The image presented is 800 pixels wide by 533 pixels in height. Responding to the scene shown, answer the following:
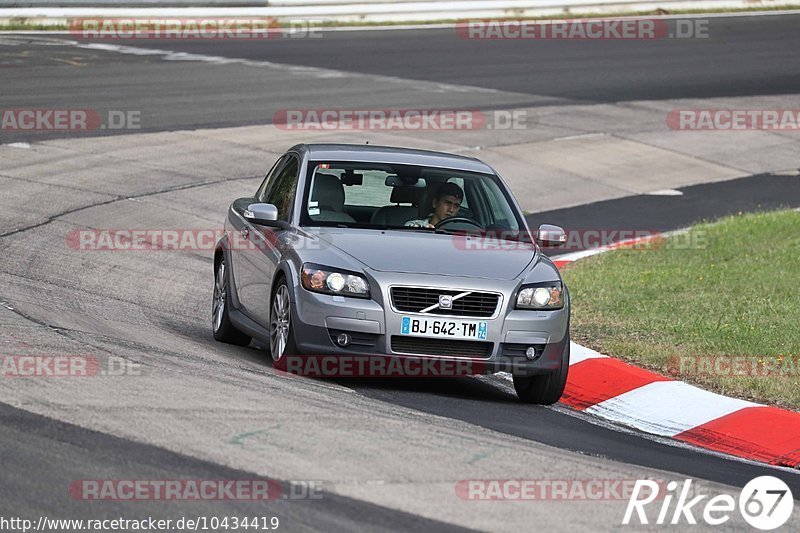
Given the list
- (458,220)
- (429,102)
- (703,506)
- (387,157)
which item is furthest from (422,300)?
(429,102)

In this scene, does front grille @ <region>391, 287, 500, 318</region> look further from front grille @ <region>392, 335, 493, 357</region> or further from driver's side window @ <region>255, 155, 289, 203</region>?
driver's side window @ <region>255, 155, 289, 203</region>

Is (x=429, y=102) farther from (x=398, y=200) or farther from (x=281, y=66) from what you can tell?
(x=398, y=200)

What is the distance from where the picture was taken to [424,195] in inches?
412

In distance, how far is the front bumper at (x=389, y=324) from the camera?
9148 mm

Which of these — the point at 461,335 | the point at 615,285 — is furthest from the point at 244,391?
the point at 615,285

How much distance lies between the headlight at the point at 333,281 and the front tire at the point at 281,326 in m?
0.22

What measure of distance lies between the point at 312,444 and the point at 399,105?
18.6 meters

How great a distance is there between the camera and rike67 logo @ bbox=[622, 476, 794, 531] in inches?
256

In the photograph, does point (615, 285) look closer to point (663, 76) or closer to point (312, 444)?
point (312, 444)

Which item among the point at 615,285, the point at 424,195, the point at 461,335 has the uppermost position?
the point at 424,195

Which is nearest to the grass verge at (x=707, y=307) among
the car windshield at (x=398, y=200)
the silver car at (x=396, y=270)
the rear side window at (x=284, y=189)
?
the silver car at (x=396, y=270)

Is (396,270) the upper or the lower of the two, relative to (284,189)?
lower

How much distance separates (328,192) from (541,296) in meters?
1.87

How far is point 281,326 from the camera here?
9.70 metres
